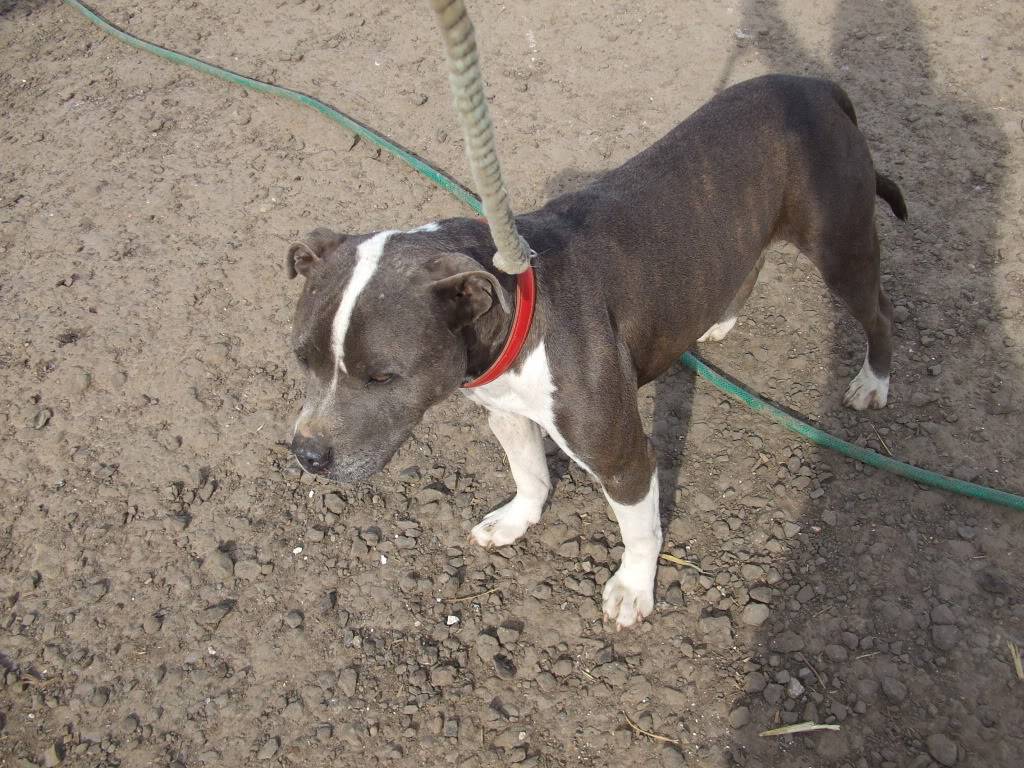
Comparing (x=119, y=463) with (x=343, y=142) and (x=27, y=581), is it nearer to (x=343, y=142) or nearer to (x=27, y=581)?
(x=27, y=581)

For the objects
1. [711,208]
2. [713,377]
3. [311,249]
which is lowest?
[713,377]

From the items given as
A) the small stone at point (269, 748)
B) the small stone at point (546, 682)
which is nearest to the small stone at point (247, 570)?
the small stone at point (269, 748)

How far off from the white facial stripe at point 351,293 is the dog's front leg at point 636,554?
1403 millimetres

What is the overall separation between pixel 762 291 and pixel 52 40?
24.4 ft

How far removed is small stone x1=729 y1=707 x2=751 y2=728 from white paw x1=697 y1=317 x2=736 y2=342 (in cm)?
236

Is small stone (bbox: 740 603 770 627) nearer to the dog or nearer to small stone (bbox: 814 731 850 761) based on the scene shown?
the dog

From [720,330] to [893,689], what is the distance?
2350mm

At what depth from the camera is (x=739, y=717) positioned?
3666 millimetres

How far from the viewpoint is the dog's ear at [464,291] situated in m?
2.95

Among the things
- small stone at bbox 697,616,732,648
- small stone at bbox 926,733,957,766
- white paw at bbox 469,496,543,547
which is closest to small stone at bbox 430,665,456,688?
white paw at bbox 469,496,543,547

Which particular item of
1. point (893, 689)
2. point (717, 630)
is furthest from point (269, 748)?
point (893, 689)

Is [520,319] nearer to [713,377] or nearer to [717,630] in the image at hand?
[717,630]

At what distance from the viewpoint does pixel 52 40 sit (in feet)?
26.9

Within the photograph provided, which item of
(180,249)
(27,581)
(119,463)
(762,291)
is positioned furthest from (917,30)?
(27,581)
